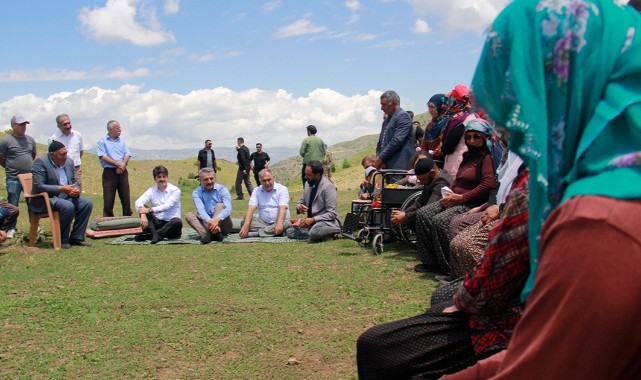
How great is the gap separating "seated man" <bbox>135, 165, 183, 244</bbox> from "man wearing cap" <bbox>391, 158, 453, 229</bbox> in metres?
4.24

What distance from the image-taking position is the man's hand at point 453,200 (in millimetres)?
6371

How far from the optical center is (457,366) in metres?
2.04

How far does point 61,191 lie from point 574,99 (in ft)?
30.0

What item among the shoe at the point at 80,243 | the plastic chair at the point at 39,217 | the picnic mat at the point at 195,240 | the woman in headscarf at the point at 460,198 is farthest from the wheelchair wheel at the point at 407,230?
the plastic chair at the point at 39,217

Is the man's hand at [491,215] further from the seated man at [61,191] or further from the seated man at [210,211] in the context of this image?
the seated man at [61,191]

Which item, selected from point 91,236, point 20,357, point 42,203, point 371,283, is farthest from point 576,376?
point 91,236

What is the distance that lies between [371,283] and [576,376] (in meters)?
5.25

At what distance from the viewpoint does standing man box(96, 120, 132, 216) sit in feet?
38.1

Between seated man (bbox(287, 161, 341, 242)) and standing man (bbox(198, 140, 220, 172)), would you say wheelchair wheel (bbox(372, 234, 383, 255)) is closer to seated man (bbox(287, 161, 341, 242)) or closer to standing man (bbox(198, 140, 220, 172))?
seated man (bbox(287, 161, 341, 242))

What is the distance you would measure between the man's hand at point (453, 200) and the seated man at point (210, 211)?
4.53 meters

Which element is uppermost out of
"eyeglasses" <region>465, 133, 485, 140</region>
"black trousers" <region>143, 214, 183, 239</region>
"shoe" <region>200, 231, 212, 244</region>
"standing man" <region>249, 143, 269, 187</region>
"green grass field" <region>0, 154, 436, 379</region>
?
"eyeglasses" <region>465, 133, 485, 140</region>

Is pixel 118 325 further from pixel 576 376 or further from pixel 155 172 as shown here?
pixel 155 172

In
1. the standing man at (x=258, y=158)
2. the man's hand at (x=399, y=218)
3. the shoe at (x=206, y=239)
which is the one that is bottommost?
the shoe at (x=206, y=239)

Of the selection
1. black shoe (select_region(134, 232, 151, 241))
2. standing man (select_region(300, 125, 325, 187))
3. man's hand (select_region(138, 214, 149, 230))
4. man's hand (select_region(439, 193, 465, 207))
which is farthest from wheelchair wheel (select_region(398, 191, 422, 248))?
standing man (select_region(300, 125, 325, 187))
